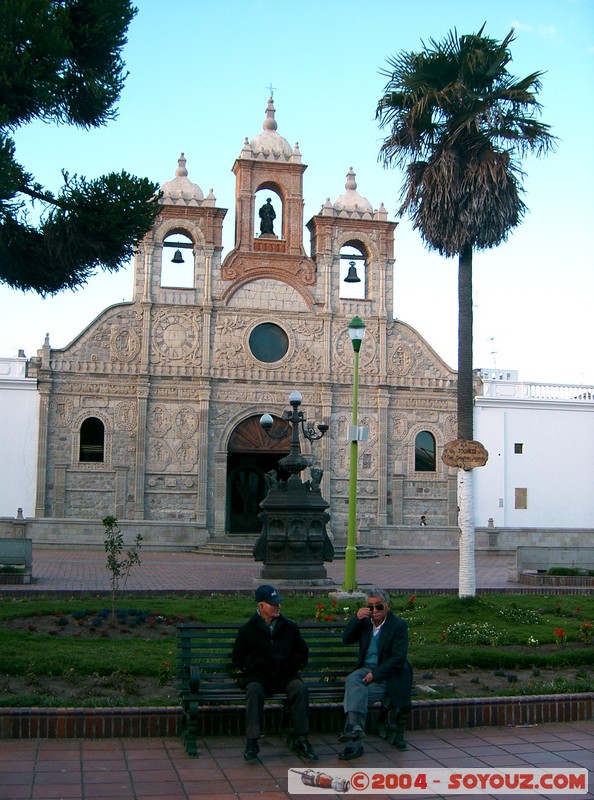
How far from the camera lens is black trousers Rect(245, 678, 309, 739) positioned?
23.3 feet

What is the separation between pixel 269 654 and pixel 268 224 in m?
30.3

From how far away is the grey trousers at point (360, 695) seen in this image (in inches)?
291

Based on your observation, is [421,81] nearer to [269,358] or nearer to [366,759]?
[366,759]

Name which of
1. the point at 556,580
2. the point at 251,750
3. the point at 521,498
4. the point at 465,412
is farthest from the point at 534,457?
the point at 251,750

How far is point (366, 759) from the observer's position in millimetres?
7152

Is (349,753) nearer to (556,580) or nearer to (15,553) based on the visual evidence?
(15,553)

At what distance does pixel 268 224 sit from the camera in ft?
120

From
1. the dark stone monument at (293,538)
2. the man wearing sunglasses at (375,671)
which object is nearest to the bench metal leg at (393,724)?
the man wearing sunglasses at (375,671)

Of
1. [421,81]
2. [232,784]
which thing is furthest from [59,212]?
[232,784]

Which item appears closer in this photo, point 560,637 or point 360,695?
point 360,695

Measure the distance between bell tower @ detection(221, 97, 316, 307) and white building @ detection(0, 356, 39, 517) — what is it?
8073mm

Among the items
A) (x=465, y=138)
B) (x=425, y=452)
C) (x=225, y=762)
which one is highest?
(x=465, y=138)

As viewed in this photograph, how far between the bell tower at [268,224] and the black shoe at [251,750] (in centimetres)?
2918

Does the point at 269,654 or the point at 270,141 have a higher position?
the point at 270,141
